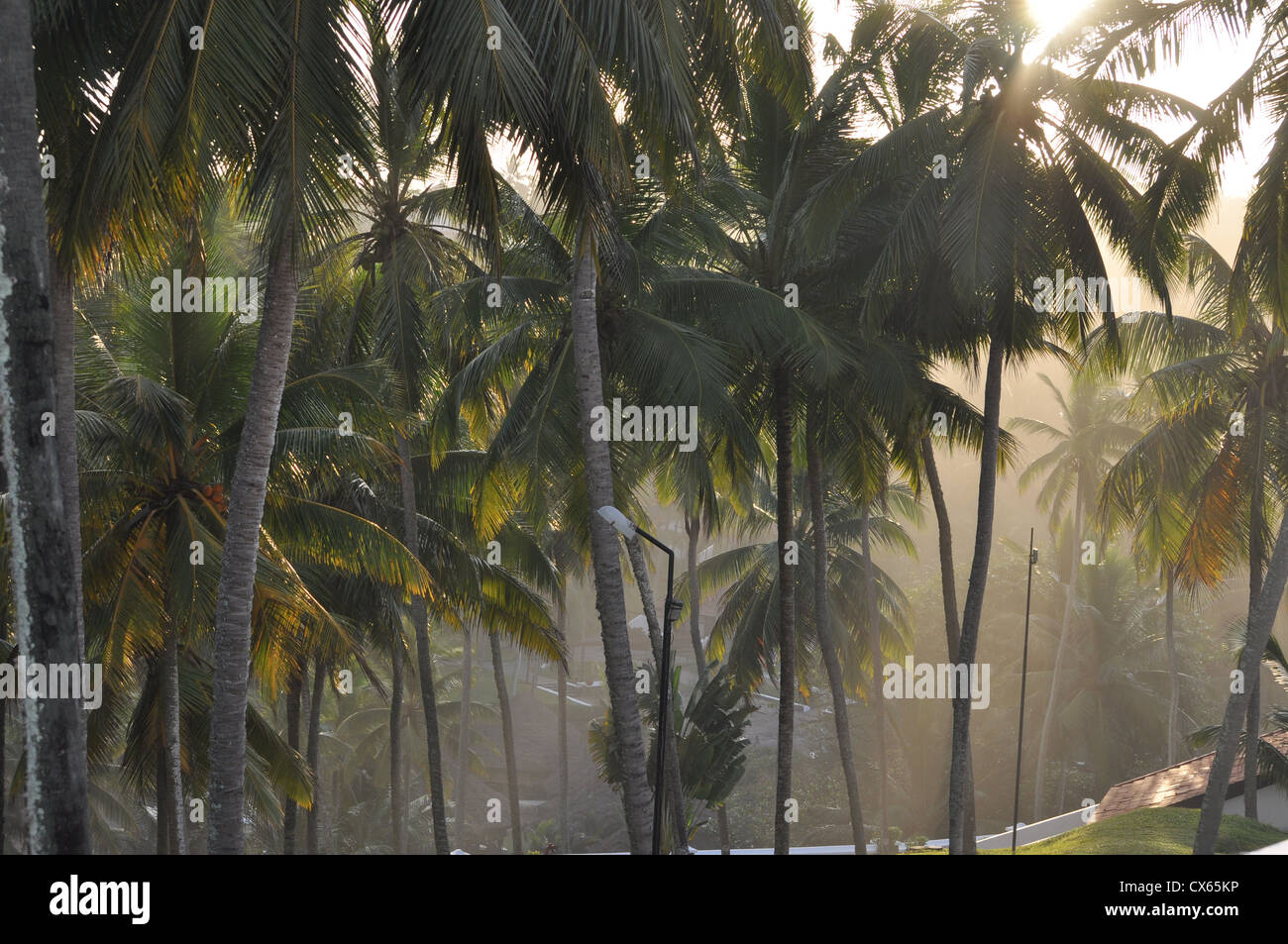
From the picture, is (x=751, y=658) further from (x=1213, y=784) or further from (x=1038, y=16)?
(x=1038, y=16)

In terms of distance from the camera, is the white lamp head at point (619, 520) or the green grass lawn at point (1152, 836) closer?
the white lamp head at point (619, 520)

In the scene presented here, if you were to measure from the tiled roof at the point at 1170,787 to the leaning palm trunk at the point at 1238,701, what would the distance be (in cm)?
730

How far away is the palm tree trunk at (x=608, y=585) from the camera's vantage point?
1235 cm

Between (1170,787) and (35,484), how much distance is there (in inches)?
979

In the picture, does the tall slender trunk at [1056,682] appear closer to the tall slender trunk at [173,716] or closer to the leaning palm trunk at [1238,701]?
the leaning palm trunk at [1238,701]

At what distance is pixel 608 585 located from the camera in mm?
12609

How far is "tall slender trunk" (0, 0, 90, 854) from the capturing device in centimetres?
631

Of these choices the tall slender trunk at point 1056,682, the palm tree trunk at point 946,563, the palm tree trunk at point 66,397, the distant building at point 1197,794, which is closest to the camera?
the palm tree trunk at point 66,397

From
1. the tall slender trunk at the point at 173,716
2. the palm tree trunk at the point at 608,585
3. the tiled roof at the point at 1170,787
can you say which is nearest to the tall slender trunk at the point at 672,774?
the palm tree trunk at the point at 608,585

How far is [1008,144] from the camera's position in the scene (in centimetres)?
1498

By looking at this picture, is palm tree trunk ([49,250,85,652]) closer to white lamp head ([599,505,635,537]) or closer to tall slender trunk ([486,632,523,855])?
white lamp head ([599,505,635,537])

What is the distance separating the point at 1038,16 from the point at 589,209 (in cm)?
942

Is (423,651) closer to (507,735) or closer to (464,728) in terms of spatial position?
(507,735)

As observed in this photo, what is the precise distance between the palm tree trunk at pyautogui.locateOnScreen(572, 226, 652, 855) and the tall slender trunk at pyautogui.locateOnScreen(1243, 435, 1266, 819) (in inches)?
422
